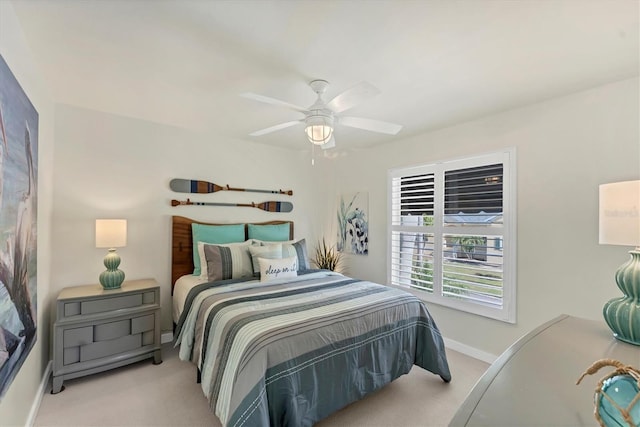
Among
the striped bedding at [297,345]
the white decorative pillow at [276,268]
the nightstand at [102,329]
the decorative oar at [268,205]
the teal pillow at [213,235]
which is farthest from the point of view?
the decorative oar at [268,205]

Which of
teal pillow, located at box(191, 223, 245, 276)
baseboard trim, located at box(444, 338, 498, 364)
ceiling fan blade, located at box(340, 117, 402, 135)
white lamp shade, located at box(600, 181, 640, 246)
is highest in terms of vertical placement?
ceiling fan blade, located at box(340, 117, 402, 135)

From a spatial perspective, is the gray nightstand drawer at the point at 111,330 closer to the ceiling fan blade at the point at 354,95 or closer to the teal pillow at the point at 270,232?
the teal pillow at the point at 270,232

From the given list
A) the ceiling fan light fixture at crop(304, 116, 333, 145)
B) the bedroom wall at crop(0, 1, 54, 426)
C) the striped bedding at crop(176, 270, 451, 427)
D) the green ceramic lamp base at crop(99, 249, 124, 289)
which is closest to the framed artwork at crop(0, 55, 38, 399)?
the bedroom wall at crop(0, 1, 54, 426)

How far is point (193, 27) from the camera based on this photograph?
1.60 m

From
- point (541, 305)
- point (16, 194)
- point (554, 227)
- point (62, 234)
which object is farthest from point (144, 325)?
point (554, 227)

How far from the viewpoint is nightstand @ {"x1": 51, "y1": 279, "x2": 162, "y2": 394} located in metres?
2.31

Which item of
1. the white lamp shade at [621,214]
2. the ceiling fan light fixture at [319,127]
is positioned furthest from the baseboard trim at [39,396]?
the white lamp shade at [621,214]

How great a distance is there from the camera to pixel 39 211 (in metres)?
2.09

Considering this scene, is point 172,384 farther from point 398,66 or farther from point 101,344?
point 398,66

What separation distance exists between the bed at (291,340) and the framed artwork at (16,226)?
0.98 meters

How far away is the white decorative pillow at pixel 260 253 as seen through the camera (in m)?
3.14

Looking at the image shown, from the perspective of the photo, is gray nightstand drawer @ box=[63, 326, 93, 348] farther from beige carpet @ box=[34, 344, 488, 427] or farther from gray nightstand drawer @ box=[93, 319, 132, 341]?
beige carpet @ box=[34, 344, 488, 427]

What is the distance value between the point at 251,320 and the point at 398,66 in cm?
197

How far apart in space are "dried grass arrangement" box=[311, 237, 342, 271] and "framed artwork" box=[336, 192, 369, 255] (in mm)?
115
